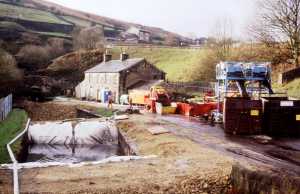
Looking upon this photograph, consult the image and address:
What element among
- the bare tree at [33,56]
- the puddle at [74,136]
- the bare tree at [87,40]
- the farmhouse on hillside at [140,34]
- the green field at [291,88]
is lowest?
the puddle at [74,136]

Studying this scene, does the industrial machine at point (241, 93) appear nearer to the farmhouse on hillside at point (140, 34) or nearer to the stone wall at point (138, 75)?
the stone wall at point (138, 75)

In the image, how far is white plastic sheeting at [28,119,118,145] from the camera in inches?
1196

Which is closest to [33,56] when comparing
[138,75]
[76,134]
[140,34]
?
[138,75]

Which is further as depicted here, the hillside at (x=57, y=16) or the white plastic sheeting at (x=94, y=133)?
the hillside at (x=57, y=16)

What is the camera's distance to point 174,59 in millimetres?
91312

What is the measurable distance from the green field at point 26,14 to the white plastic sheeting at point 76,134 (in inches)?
3316

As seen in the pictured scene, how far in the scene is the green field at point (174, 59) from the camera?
234 ft

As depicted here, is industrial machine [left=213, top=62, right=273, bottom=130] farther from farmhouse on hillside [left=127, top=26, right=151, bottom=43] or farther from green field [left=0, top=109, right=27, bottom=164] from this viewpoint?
farmhouse on hillside [left=127, top=26, right=151, bottom=43]

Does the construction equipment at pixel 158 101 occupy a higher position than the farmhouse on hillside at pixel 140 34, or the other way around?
the farmhouse on hillside at pixel 140 34

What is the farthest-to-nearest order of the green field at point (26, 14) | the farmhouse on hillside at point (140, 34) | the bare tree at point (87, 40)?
1. the farmhouse on hillside at point (140, 34)
2. the green field at point (26, 14)
3. the bare tree at point (87, 40)

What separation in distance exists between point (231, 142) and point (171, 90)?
1387 inches

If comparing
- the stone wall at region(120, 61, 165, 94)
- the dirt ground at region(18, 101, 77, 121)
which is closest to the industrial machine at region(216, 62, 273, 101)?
the dirt ground at region(18, 101, 77, 121)

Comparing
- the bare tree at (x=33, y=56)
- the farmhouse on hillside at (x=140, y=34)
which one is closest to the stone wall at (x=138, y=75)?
the bare tree at (x=33, y=56)

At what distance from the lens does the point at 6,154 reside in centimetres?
2078
